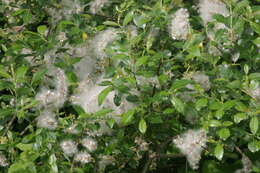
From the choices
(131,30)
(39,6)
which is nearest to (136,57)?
(131,30)

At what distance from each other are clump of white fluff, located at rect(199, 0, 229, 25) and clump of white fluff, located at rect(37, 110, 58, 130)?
109cm

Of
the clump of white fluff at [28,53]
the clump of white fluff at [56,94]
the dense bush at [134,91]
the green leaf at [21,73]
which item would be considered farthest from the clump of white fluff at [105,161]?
the clump of white fluff at [28,53]

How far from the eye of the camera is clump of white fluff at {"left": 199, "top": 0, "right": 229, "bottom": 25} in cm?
298

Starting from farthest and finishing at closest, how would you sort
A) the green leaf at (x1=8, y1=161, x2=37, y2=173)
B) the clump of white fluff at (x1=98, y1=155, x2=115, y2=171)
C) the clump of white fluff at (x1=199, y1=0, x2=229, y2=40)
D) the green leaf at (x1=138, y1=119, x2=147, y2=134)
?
the clump of white fluff at (x1=199, y1=0, x2=229, y2=40)
the clump of white fluff at (x1=98, y1=155, x2=115, y2=171)
the green leaf at (x1=8, y1=161, x2=37, y2=173)
the green leaf at (x1=138, y1=119, x2=147, y2=134)

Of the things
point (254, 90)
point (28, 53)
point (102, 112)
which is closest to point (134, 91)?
point (102, 112)

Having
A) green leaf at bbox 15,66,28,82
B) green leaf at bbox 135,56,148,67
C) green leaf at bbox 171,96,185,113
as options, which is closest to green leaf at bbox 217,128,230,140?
green leaf at bbox 171,96,185,113

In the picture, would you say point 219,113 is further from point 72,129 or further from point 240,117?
point 72,129

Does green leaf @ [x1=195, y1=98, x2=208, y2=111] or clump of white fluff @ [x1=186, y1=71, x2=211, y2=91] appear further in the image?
clump of white fluff @ [x1=186, y1=71, x2=211, y2=91]

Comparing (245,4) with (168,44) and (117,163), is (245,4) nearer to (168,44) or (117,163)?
(168,44)

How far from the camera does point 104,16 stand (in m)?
3.31

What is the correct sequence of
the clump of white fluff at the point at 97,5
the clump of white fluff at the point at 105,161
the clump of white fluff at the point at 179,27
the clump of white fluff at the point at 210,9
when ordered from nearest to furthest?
the clump of white fluff at the point at 179,27
the clump of white fluff at the point at 105,161
the clump of white fluff at the point at 210,9
the clump of white fluff at the point at 97,5

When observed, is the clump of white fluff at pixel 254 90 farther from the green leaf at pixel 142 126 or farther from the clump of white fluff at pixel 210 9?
the clump of white fluff at pixel 210 9

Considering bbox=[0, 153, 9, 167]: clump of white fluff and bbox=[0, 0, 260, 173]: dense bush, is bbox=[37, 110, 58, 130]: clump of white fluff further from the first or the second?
bbox=[0, 153, 9, 167]: clump of white fluff

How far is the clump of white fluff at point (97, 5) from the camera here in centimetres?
320
